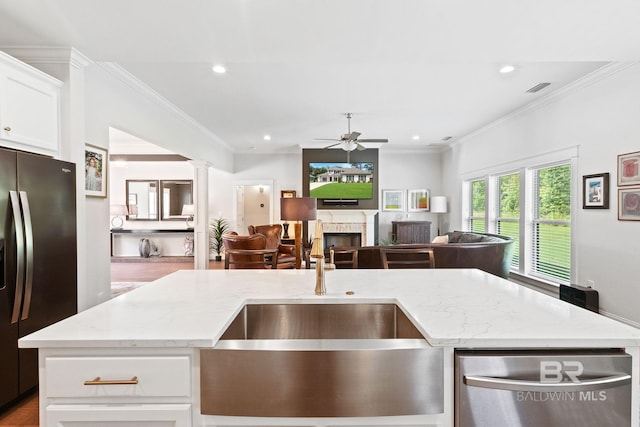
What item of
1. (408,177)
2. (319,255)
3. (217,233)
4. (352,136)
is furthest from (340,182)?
(319,255)

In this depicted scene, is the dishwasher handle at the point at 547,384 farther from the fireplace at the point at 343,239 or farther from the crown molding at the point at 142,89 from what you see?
the fireplace at the point at 343,239

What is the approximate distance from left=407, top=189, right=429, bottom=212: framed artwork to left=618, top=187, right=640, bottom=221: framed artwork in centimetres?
477

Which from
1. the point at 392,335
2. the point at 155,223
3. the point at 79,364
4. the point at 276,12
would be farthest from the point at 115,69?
the point at 155,223

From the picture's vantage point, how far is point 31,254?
6.68 feet

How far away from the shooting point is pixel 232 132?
20.5 ft

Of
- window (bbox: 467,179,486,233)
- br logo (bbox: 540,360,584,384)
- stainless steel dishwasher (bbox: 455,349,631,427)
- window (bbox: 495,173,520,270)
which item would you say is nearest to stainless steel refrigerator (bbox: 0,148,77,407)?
stainless steel dishwasher (bbox: 455,349,631,427)

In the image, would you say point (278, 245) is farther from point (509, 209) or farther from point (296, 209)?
point (509, 209)

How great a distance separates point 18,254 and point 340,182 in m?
6.13

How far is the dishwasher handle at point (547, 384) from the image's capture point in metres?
0.95

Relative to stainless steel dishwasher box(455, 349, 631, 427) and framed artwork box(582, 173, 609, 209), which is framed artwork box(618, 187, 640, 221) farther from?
stainless steel dishwasher box(455, 349, 631, 427)

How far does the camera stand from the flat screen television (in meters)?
7.55

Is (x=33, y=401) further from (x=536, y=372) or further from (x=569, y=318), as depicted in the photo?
(x=569, y=318)

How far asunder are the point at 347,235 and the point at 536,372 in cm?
678

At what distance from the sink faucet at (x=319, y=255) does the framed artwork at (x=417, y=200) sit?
6.97 m
